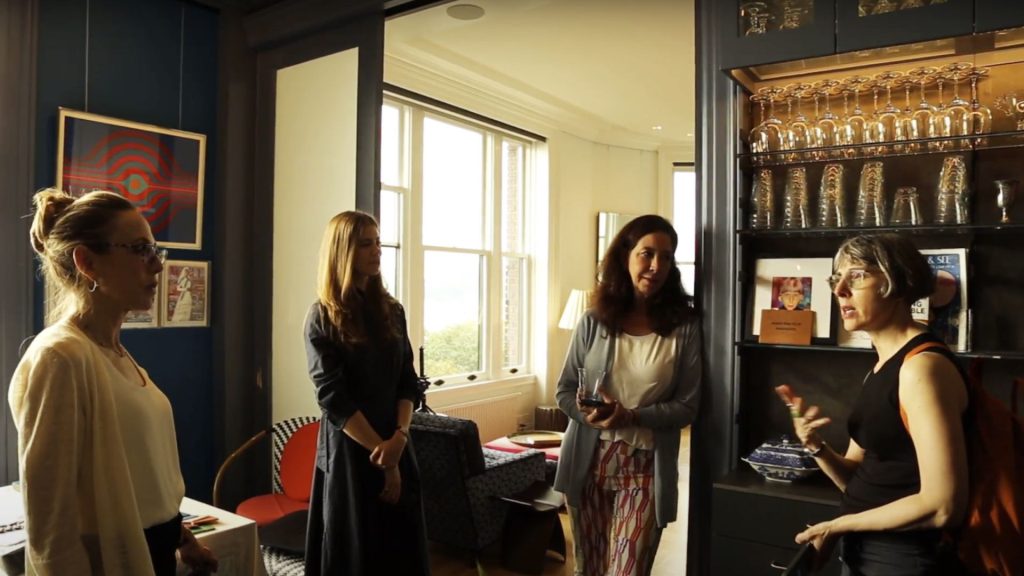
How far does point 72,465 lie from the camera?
132cm

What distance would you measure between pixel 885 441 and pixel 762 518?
753 mm

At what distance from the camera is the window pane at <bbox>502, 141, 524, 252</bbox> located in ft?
21.7

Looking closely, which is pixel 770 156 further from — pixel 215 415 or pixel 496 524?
pixel 215 415

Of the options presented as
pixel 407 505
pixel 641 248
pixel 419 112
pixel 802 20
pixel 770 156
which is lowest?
pixel 407 505

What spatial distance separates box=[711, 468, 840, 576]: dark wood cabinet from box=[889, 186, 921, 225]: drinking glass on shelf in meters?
0.84

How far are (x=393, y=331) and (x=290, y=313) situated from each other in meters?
1.50

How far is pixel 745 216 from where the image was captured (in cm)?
239

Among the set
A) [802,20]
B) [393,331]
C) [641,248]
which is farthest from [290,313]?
[802,20]

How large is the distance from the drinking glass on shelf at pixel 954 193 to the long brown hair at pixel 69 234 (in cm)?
224

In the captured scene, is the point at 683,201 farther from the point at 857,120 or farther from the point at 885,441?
the point at 885,441

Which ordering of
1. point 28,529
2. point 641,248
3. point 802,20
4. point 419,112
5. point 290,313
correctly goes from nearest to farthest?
point 28,529
point 802,20
point 641,248
point 290,313
point 419,112

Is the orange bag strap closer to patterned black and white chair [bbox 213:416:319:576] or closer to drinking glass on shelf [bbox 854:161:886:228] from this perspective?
drinking glass on shelf [bbox 854:161:886:228]

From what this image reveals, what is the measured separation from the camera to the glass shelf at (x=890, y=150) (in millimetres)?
2053

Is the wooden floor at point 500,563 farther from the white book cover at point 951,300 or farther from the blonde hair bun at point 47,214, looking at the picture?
the blonde hair bun at point 47,214
